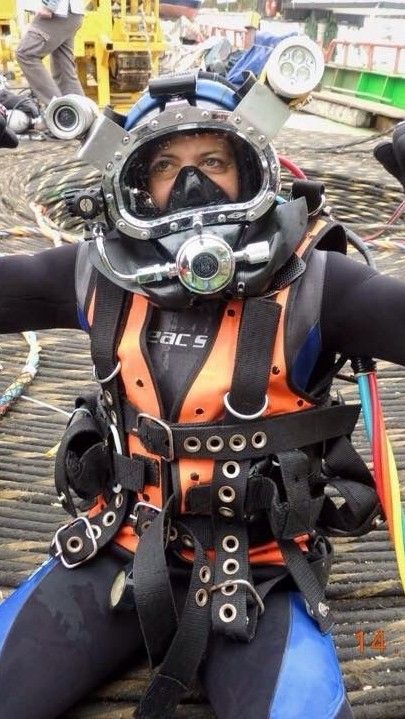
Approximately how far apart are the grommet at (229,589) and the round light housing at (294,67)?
2.58ft

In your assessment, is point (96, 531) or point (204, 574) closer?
point (204, 574)

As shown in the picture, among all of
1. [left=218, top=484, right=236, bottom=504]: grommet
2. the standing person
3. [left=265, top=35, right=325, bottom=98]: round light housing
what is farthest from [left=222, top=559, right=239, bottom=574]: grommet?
the standing person

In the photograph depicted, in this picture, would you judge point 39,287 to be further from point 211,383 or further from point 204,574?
point 204,574

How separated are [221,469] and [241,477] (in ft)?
0.11

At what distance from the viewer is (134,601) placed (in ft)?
3.94

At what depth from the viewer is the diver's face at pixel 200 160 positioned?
123 cm

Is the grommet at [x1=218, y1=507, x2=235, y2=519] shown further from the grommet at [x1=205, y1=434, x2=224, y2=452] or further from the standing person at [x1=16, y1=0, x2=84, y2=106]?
the standing person at [x1=16, y1=0, x2=84, y2=106]

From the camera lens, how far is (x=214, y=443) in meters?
1.18

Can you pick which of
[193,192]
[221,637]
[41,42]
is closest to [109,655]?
[221,637]

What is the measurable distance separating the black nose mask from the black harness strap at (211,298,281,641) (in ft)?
0.63

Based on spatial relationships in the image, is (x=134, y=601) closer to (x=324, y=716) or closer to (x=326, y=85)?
(x=324, y=716)

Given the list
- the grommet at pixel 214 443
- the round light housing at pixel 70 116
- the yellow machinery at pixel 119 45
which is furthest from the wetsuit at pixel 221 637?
the yellow machinery at pixel 119 45

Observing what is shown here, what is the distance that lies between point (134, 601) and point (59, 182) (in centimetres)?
385

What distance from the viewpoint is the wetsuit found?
108 centimetres
